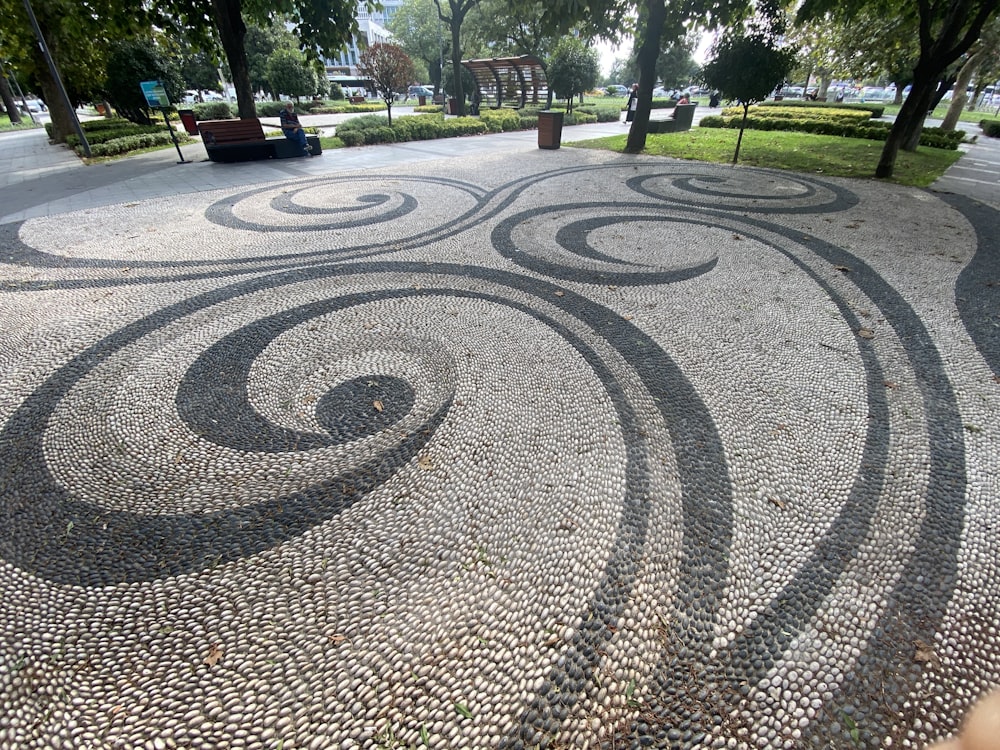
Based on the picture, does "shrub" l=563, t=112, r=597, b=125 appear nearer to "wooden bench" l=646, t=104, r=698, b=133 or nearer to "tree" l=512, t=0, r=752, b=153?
"wooden bench" l=646, t=104, r=698, b=133

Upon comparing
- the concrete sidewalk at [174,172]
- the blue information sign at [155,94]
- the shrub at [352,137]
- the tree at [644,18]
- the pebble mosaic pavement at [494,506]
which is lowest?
the pebble mosaic pavement at [494,506]

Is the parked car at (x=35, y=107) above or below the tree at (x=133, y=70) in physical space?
below

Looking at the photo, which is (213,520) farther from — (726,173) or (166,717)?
(726,173)

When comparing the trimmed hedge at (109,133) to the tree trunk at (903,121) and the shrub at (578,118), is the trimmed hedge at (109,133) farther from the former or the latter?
the tree trunk at (903,121)

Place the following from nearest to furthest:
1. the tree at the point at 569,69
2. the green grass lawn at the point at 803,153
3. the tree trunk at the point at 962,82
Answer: the green grass lawn at the point at 803,153, the tree trunk at the point at 962,82, the tree at the point at 569,69

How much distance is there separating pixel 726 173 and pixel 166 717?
11.9 meters

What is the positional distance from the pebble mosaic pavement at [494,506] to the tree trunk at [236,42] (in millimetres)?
10025

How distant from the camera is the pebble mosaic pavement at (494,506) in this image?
1.72 m

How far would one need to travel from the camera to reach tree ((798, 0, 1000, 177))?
315 inches

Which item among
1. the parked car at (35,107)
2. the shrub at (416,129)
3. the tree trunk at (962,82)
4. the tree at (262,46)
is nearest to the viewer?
the tree trunk at (962,82)

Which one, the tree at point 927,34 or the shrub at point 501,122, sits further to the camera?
the shrub at point 501,122

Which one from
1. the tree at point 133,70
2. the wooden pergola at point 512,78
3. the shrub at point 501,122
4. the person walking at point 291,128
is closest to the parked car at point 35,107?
the tree at point 133,70

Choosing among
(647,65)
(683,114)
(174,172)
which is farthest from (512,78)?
(174,172)

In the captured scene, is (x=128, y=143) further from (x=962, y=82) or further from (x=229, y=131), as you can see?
(x=962, y=82)
